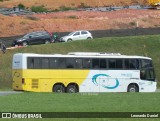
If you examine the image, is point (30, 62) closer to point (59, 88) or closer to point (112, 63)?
point (59, 88)

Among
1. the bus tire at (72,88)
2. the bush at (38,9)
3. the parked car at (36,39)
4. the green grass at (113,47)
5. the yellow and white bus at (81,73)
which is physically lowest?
the bus tire at (72,88)

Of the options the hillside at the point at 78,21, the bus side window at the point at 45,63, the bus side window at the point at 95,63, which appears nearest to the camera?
the bus side window at the point at 45,63

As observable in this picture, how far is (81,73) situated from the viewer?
46.9 m

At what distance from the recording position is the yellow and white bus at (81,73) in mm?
45438

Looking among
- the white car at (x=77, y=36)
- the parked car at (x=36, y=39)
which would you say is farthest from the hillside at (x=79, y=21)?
the white car at (x=77, y=36)

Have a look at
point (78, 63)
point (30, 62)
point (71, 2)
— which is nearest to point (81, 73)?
point (78, 63)

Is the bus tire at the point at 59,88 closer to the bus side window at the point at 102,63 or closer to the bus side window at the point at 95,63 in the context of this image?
the bus side window at the point at 95,63

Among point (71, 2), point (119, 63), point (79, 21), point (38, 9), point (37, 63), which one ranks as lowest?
point (37, 63)

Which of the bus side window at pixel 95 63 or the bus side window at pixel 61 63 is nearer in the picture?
the bus side window at pixel 61 63

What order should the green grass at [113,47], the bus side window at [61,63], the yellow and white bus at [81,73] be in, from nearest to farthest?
the yellow and white bus at [81,73] < the bus side window at [61,63] < the green grass at [113,47]

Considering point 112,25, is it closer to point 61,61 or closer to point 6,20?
point 6,20

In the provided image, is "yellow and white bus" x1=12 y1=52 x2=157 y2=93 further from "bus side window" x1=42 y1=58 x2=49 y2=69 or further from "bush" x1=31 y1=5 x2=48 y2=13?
"bush" x1=31 y1=5 x2=48 y2=13

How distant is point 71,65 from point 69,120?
2799cm

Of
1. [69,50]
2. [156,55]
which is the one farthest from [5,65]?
[156,55]
